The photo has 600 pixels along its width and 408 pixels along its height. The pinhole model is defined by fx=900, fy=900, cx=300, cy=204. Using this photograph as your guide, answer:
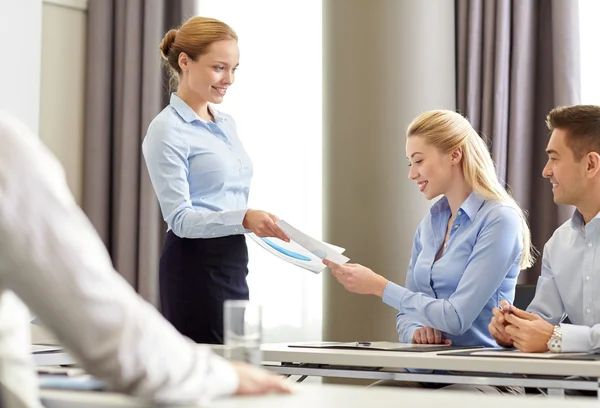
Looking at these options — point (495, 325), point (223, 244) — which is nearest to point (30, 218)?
point (495, 325)

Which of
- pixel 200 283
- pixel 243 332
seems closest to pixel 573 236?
pixel 200 283

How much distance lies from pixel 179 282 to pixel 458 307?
2.82ft

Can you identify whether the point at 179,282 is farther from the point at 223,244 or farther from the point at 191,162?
the point at 191,162

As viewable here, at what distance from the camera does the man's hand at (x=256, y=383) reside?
1065 millimetres

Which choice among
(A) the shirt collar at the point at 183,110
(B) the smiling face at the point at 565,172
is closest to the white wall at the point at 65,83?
(A) the shirt collar at the point at 183,110

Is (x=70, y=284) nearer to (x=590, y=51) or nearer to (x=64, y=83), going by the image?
(x=590, y=51)

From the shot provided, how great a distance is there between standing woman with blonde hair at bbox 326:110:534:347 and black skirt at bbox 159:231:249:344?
338 mm

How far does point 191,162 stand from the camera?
A: 293cm

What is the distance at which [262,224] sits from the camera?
276 cm

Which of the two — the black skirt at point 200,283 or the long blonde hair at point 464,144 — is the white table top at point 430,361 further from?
the long blonde hair at point 464,144

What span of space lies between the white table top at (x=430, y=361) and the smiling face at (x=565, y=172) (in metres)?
0.74

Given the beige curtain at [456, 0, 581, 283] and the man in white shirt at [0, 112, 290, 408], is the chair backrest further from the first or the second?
the man in white shirt at [0, 112, 290, 408]

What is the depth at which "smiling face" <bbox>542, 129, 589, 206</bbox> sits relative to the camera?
2.62 metres

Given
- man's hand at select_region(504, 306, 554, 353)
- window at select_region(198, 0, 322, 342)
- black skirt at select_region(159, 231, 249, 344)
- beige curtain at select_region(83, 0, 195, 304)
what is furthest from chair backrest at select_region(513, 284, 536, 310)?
beige curtain at select_region(83, 0, 195, 304)
